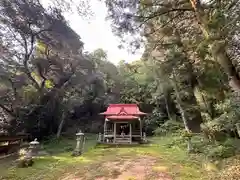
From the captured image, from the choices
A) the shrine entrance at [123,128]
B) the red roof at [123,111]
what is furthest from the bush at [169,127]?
the red roof at [123,111]

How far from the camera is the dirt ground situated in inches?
217

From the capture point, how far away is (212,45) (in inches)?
183

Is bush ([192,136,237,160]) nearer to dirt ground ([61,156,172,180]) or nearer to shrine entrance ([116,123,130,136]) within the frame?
dirt ground ([61,156,172,180])

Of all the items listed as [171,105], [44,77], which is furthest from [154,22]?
[171,105]

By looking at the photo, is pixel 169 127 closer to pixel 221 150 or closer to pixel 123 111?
pixel 123 111

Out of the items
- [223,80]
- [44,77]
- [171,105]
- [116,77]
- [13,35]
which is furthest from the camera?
[116,77]

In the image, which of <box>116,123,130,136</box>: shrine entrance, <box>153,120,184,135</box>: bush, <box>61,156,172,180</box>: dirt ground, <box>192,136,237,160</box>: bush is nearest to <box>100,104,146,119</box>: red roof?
<box>116,123,130,136</box>: shrine entrance

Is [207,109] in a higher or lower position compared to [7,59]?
lower

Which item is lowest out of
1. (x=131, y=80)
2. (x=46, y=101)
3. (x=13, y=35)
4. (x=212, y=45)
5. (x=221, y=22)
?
(x=212, y=45)

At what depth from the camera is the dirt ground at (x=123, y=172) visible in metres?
5.51

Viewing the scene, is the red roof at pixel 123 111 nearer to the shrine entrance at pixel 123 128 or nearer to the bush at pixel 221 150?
the shrine entrance at pixel 123 128

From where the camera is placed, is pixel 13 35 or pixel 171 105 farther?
pixel 171 105

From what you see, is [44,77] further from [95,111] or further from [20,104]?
[95,111]

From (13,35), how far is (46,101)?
5.77 meters
